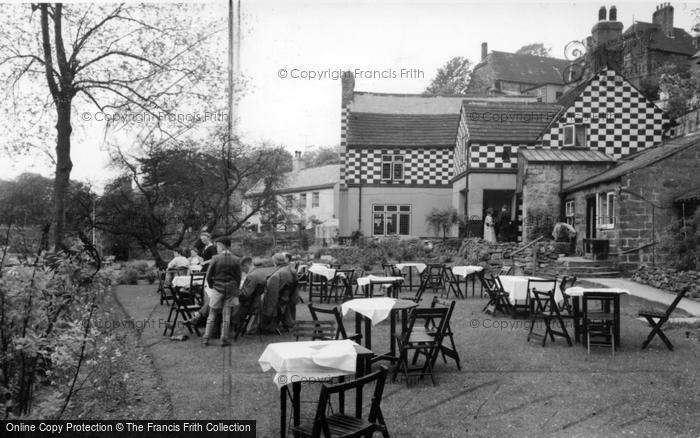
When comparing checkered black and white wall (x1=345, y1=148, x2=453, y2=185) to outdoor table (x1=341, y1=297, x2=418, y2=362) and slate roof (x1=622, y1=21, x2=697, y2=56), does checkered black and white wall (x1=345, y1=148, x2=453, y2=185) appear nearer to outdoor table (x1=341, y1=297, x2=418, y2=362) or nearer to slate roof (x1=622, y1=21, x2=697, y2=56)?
outdoor table (x1=341, y1=297, x2=418, y2=362)

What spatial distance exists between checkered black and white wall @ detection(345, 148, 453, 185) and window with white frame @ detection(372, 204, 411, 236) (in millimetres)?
1301

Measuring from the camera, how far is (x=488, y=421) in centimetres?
470

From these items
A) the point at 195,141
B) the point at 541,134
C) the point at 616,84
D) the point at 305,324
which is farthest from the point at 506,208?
the point at 305,324

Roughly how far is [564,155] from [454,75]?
26.8m

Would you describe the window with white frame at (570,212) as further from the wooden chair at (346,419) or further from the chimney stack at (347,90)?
the wooden chair at (346,419)

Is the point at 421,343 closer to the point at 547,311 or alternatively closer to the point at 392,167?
→ the point at 547,311

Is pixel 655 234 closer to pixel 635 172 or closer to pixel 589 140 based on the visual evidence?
pixel 635 172

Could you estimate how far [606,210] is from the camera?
51.3 ft

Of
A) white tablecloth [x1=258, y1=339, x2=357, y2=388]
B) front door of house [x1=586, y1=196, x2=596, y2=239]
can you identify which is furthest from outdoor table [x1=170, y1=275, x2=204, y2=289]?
front door of house [x1=586, y1=196, x2=596, y2=239]

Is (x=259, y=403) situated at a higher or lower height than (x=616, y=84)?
lower

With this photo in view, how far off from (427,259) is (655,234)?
7.22 m

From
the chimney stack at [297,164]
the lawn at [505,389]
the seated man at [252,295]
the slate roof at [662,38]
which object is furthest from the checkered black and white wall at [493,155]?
the chimney stack at [297,164]

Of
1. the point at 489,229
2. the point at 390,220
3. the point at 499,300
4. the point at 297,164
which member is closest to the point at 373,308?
the point at 499,300

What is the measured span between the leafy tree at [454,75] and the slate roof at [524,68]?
1515mm
